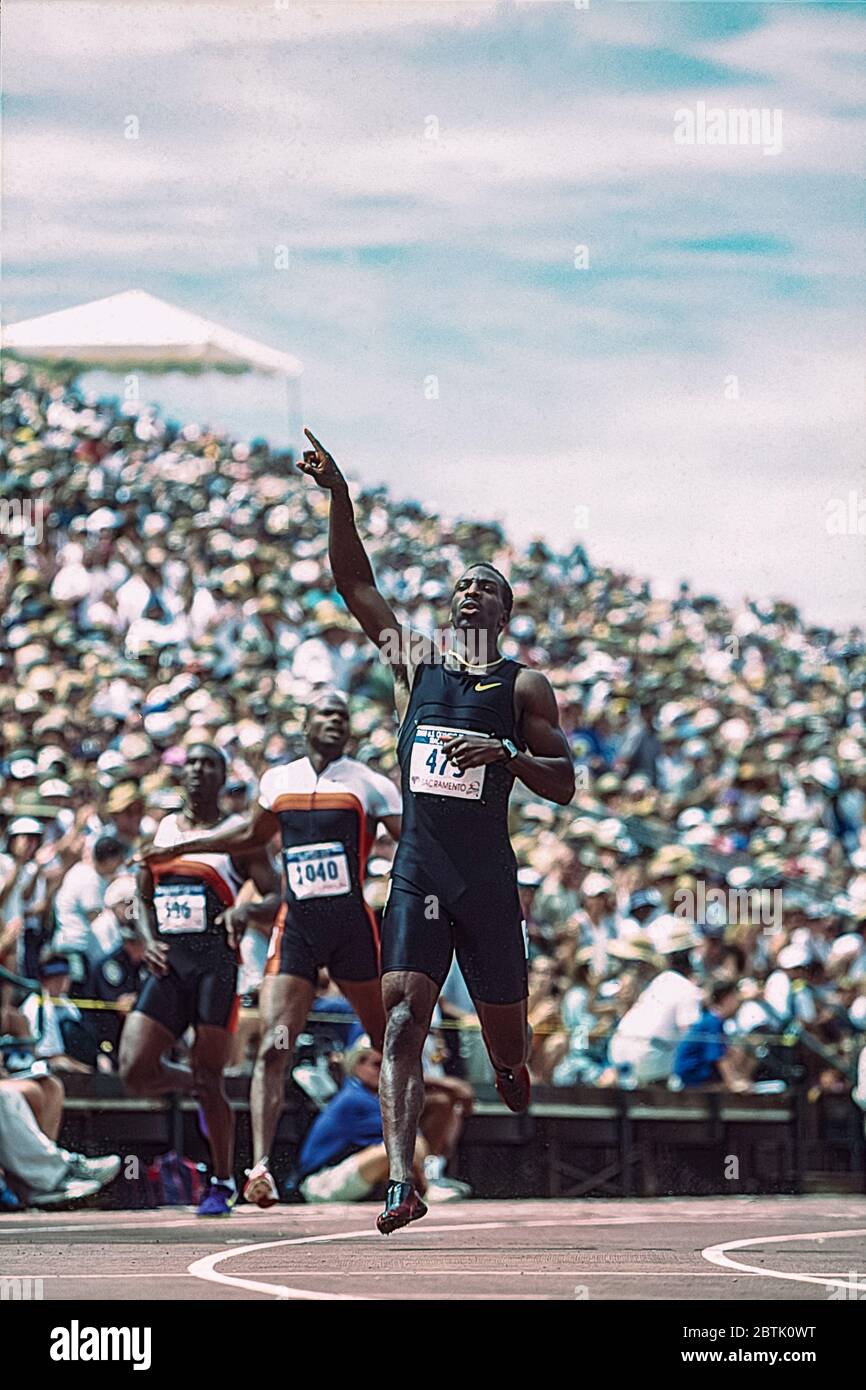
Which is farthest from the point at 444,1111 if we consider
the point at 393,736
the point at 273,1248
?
the point at 393,736

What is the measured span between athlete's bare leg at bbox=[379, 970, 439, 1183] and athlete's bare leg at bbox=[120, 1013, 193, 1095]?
10.00 ft

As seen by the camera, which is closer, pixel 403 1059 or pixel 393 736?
pixel 403 1059

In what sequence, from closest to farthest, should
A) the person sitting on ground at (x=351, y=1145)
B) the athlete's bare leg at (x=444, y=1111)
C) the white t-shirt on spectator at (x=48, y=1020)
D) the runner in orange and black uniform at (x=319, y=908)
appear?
the runner in orange and black uniform at (x=319, y=908) → the white t-shirt on spectator at (x=48, y=1020) → the person sitting on ground at (x=351, y=1145) → the athlete's bare leg at (x=444, y=1111)

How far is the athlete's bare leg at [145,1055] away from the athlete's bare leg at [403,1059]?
3047mm

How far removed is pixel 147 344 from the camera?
22953mm

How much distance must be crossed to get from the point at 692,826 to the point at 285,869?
8.18 meters

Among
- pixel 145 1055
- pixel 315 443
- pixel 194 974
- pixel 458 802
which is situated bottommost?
pixel 145 1055

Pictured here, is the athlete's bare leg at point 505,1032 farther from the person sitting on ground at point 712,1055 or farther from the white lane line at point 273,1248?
the person sitting on ground at point 712,1055

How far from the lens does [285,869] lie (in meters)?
12.3

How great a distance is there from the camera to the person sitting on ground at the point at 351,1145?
13.8 m

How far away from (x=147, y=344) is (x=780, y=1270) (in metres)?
14.5

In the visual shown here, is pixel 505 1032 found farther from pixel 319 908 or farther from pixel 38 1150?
pixel 38 1150

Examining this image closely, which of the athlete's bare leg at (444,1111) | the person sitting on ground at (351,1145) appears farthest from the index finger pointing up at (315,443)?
the athlete's bare leg at (444,1111)
